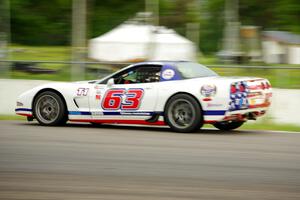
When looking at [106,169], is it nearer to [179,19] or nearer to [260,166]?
[260,166]

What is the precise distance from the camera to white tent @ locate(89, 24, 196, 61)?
22281mm

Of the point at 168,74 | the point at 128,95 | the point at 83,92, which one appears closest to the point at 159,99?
the point at 168,74

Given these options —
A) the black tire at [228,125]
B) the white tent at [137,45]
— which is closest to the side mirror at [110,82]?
the black tire at [228,125]

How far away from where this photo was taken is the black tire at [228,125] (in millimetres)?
12445

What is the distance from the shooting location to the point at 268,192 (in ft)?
20.1

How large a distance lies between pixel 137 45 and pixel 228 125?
11.6 meters

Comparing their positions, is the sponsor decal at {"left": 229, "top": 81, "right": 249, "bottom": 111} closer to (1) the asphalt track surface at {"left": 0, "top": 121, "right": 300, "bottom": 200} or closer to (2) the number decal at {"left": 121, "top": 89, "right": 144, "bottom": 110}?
(1) the asphalt track surface at {"left": 0, "top": 121, "right": 300, "bottom": 200}

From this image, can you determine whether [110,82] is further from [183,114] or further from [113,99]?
[183,114]

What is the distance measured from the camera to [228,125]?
12539 millimetres

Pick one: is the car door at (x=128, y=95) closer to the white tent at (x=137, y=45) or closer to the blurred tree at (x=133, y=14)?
the white tent at (x=137, y=45)

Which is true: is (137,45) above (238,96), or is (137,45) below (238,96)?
above

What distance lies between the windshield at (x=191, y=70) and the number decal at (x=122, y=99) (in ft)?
2.51

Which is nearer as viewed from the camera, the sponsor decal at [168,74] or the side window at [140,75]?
the sponsor decal at [168,74]

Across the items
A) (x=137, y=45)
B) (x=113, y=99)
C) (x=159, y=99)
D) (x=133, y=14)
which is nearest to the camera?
(x=159, y=99)
